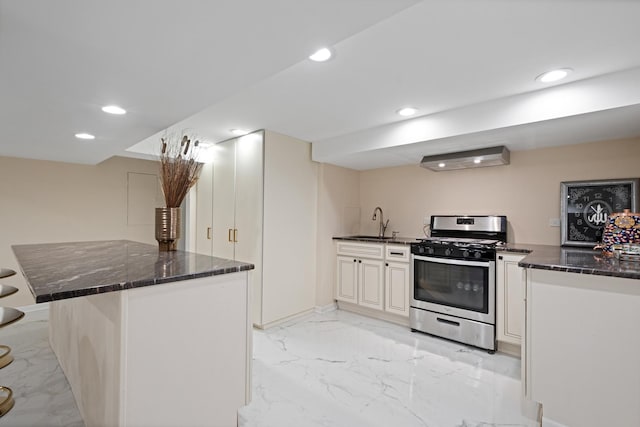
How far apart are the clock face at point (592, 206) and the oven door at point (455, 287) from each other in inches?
33.9

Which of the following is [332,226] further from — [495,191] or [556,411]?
[556,411]

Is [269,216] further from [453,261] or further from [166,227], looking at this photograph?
[453,261]

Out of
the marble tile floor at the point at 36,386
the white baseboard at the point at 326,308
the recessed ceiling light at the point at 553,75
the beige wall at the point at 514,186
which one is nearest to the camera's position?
the marble tile floor at the point at 36,386

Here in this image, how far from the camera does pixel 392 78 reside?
208 centimetres

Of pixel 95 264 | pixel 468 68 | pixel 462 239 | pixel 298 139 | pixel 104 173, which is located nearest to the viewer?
pixel 95 264

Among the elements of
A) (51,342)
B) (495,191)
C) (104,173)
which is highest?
(104,173)

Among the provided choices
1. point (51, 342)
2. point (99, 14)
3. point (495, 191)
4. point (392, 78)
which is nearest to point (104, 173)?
point (51, 342)

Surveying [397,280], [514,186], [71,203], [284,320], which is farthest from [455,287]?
[71,203]

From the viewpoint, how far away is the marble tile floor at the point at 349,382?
1813 mm

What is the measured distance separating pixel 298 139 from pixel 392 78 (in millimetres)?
1743

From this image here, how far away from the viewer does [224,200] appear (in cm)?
379

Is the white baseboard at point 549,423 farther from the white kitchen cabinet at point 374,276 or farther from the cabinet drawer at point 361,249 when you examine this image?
the cabinet drawer at point 361,249

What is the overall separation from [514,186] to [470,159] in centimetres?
64

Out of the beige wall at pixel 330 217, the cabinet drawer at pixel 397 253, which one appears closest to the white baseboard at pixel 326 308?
the beige wall at pixel 330 217
